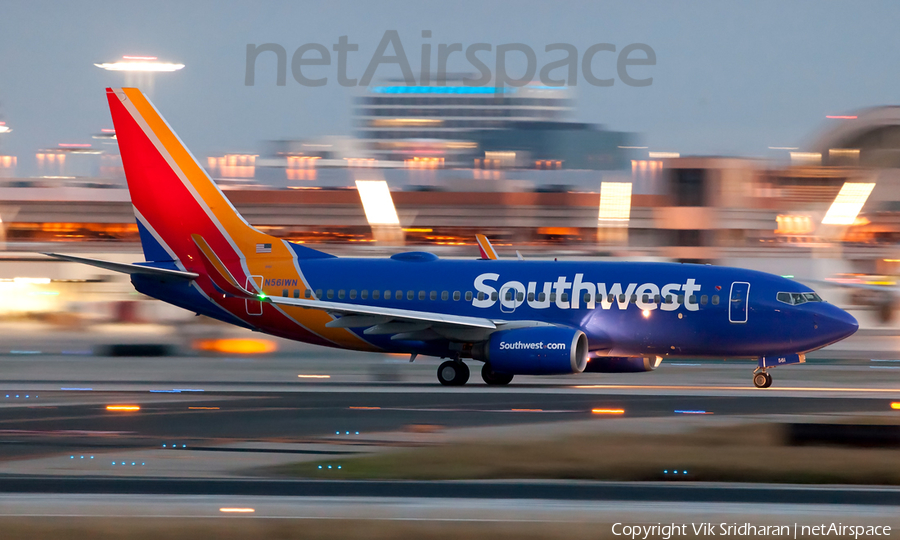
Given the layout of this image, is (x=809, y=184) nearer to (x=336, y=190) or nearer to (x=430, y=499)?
(x=336, y=190)

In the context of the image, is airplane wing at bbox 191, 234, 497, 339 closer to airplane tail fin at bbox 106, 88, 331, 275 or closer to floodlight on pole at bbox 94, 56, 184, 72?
airplane tail fin at bbox 106, 88, 331, 275

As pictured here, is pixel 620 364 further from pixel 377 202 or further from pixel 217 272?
pixel 377 202

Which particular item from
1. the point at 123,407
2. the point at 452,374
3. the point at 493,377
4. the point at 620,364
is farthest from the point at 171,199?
the point at 620,364

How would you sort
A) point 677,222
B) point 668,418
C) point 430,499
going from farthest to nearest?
point 677,222 → point 668,418 → point 430,499

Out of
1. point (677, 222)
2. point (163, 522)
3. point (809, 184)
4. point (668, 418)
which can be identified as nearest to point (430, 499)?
point (163, 522)

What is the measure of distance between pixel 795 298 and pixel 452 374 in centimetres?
890

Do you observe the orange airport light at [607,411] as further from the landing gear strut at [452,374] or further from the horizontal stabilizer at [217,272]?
the horizontal stabilizer at [217,272]

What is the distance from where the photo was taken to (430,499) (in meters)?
12.9

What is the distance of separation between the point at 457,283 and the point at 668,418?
9.20 meters

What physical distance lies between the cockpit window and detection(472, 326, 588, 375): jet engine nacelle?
5.07m

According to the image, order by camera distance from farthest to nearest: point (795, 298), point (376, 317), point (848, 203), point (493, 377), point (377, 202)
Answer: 1. point (848, 203)
2. point (377, 202)
3. point (493, 377)
4. point (376, 317)
5. point (795, 298)

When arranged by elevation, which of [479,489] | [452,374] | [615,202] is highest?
[615,202]

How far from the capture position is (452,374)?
26.9 metres

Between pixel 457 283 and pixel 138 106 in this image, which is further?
pixel 138 106
